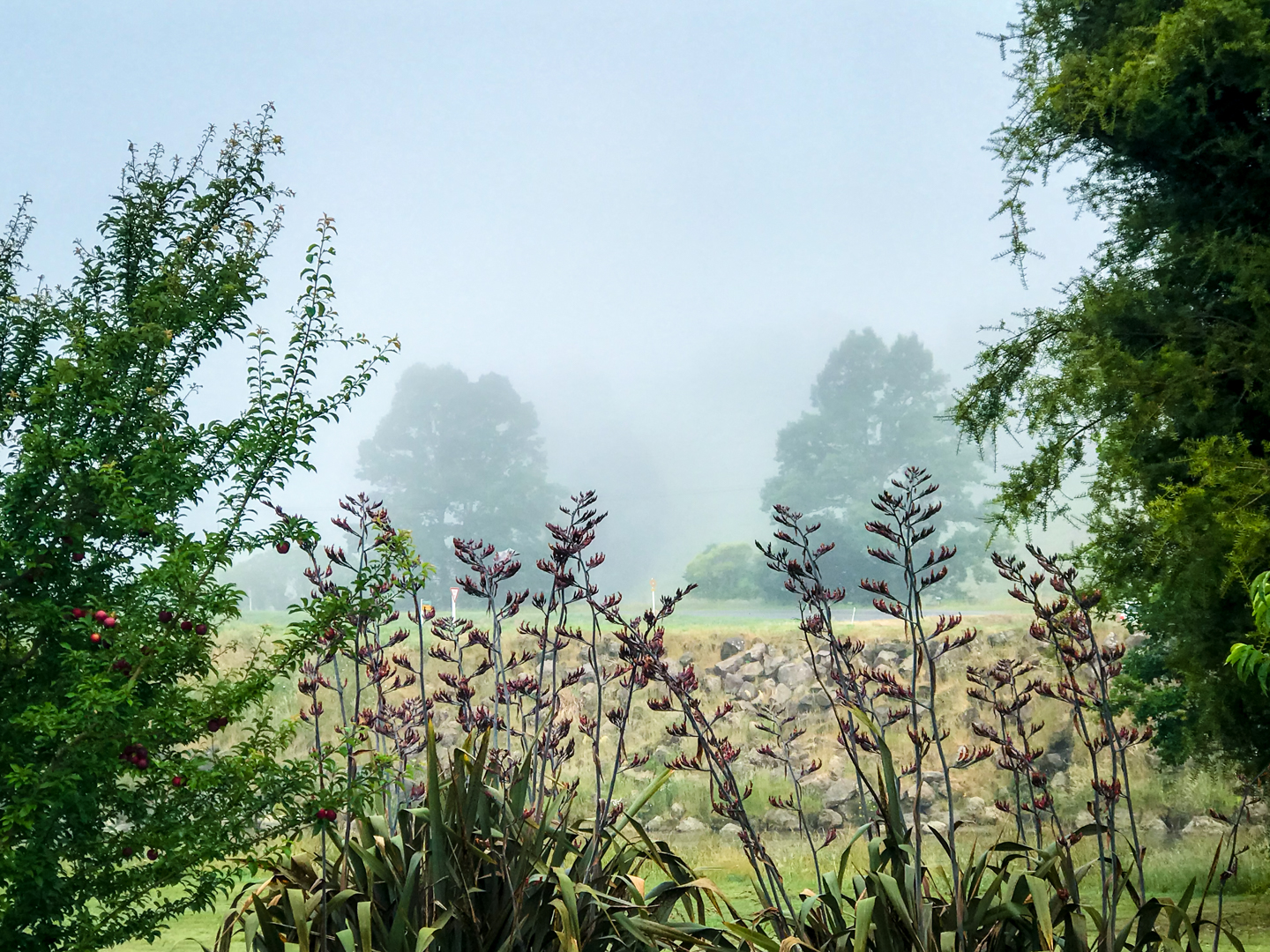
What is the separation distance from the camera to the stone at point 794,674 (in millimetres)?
16750

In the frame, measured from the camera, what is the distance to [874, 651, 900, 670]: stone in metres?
17.3

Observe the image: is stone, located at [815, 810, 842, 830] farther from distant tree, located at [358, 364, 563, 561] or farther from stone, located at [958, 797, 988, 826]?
distant tree, located at [358, 364, 563, 561]

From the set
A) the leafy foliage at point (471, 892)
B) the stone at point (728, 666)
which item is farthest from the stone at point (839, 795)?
the leafy foliage at point (471, 892)

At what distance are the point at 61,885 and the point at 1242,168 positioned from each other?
853 centimetres

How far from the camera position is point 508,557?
3.79 meters

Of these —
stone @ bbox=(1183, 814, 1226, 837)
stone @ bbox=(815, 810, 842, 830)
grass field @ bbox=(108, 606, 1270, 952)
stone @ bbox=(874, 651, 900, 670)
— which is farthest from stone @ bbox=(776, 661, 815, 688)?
stone @ bbox=(1183, 814, 1226, 837)

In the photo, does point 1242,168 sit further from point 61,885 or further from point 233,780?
point 61,885

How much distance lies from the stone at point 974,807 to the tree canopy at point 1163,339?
144 inches

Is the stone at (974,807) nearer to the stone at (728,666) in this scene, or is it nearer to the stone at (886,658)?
the stone at (886,658)

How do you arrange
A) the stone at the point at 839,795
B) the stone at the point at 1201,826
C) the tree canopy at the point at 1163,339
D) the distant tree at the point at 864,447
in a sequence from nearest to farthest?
the tree canopy at the point at 1163,339 < the stone at the point at 1201,826 < the stone at the point at 839,795 < the distant tree at the point at 864,447

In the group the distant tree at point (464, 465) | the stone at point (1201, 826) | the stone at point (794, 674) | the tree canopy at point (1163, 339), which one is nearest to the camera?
the tree canopy at point (1163, 339)

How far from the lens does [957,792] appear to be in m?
13.6

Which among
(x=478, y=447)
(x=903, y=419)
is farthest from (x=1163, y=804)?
(x=478, y=447)

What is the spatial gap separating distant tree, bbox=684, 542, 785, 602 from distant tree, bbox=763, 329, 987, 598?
10.7 ft
